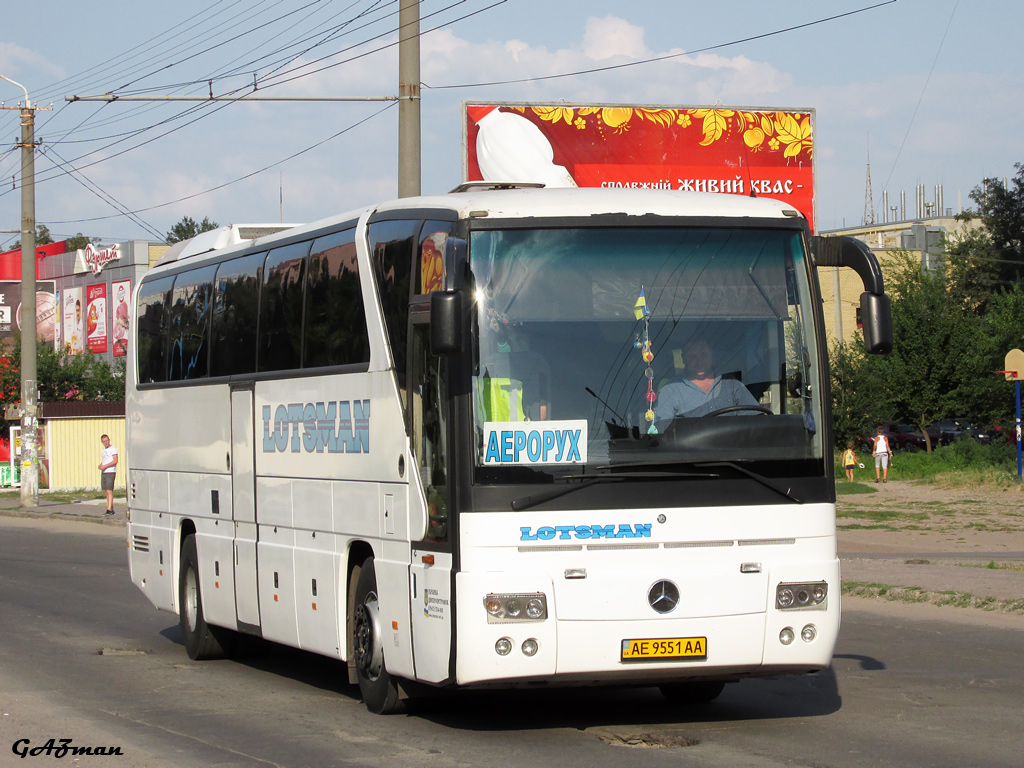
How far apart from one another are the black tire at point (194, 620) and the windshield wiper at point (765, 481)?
240 inches

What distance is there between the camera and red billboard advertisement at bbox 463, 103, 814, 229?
29.5m

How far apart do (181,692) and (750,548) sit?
4696mm

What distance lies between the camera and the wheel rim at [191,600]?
1270cm

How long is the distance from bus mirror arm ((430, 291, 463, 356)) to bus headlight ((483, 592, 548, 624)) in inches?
56.6

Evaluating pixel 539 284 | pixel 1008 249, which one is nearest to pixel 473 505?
pixel 539 284

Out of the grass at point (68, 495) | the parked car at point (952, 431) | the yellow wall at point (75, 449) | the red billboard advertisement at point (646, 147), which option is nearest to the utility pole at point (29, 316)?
the grass at point (68, 495)

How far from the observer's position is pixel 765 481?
26.8ft

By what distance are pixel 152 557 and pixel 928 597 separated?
831 centimetres

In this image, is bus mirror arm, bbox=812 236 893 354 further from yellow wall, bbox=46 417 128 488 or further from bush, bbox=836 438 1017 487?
yellow wall, bbox=46 417 128 488

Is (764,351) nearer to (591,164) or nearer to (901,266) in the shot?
(591,164)

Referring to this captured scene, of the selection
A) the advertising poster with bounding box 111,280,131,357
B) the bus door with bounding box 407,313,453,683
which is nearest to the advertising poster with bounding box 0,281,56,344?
the advertising poster with bounding box 111,280,131,357

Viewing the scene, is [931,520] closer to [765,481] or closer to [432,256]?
[765,481]

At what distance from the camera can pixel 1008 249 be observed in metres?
68.4

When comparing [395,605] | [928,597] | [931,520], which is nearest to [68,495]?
[931,520]
